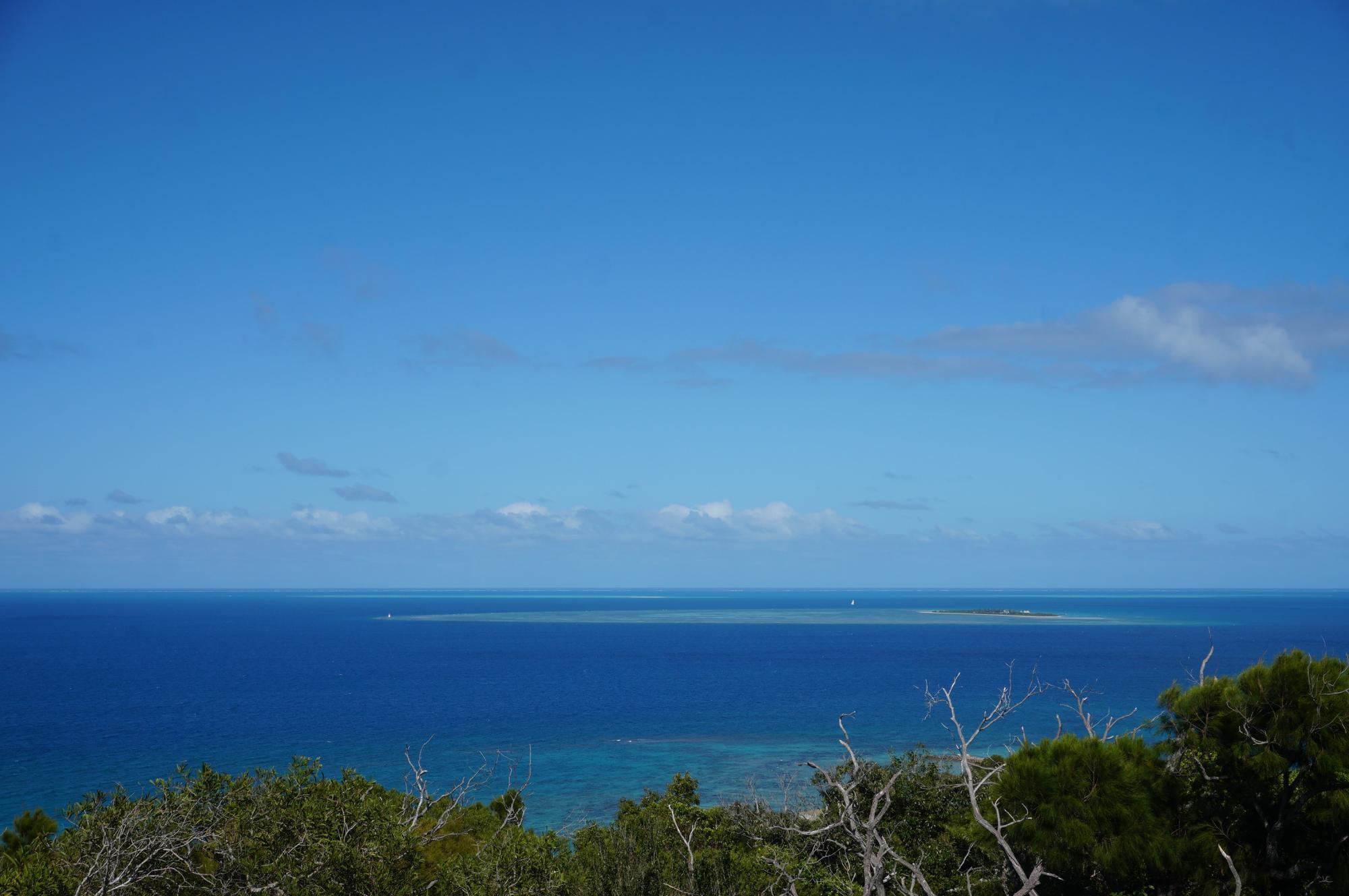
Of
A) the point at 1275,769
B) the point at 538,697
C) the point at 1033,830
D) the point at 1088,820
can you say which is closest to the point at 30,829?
the point at 1033,830

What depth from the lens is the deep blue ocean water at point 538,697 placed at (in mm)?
49000

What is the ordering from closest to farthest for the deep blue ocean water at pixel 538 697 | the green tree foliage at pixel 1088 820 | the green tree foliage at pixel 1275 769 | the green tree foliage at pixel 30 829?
the green tree foliage at pixel 1088 820 < the green tree foliage at pixel 1275 769 < the green tree foliage at pixel 30 829 < the deep blue ocean water at pixel 538 697

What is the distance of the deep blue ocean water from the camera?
49.0 m

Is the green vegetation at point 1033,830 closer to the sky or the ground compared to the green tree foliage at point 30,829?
closer to the sky

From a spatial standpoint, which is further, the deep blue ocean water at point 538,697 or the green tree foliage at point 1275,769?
the deep blue ocean water at point 538,697

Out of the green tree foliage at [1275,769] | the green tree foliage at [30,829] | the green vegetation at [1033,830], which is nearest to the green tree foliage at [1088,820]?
the green vegetation at [1033,830]

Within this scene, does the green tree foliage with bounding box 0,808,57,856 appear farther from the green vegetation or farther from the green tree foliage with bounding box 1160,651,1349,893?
the green tree foliage with bounding box 1160,651,1349,893

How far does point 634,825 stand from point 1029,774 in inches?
487

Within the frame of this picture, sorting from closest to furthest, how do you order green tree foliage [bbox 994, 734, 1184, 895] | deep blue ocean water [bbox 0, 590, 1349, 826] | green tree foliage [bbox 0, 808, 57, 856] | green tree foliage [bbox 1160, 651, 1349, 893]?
green tree foliage [bbox 994, 734, 1184, 895] → green tree foliage [bbox 1160, 651, 1349, 893] → green tree foliage [bbox 0, 808, 57, 856] → deep blue ocean water [bbox 0, 590, 1349, 826]

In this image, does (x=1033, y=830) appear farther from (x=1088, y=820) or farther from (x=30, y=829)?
(x=30, y=829)

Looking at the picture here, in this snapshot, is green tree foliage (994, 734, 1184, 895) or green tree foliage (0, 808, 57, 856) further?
green tree foliage (0, 808, 57, 856)

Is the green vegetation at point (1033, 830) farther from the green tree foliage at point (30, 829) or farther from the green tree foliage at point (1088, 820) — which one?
the green tree foliage at point (30, 829)

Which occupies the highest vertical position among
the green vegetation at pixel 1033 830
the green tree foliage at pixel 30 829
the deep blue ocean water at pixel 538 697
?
the green vegetation at pixel 1033 830

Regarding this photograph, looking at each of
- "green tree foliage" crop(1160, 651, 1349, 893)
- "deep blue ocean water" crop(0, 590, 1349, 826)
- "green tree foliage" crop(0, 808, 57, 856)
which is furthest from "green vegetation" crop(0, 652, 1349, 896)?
"green tree foliage" crop(0, 808, 57, 856)
